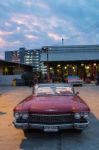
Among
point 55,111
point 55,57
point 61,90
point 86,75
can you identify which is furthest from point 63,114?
point 86,75

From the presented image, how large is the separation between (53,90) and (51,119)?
2.67m

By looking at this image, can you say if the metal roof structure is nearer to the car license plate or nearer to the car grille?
the car grille

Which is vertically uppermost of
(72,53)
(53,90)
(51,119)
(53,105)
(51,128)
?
(72,53)

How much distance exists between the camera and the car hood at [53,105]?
31.4 ft

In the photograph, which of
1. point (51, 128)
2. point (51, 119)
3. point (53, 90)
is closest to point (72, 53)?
point (53, 90)

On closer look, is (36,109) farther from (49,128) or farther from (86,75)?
(86,75)

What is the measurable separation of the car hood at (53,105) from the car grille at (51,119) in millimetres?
130

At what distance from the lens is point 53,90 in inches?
474

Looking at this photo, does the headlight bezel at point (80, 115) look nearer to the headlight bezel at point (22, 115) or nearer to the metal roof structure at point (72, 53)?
the headlight bezel at point (22, 115)

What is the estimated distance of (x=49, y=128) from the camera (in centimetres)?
936

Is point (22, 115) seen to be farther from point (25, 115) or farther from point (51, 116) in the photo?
point (51, 116)

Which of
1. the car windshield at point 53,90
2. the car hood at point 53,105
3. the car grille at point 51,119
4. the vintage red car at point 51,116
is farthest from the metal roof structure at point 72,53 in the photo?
the car grille at point 51,119

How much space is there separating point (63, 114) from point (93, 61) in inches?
2200

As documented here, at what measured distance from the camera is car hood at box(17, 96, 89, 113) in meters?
9.59
